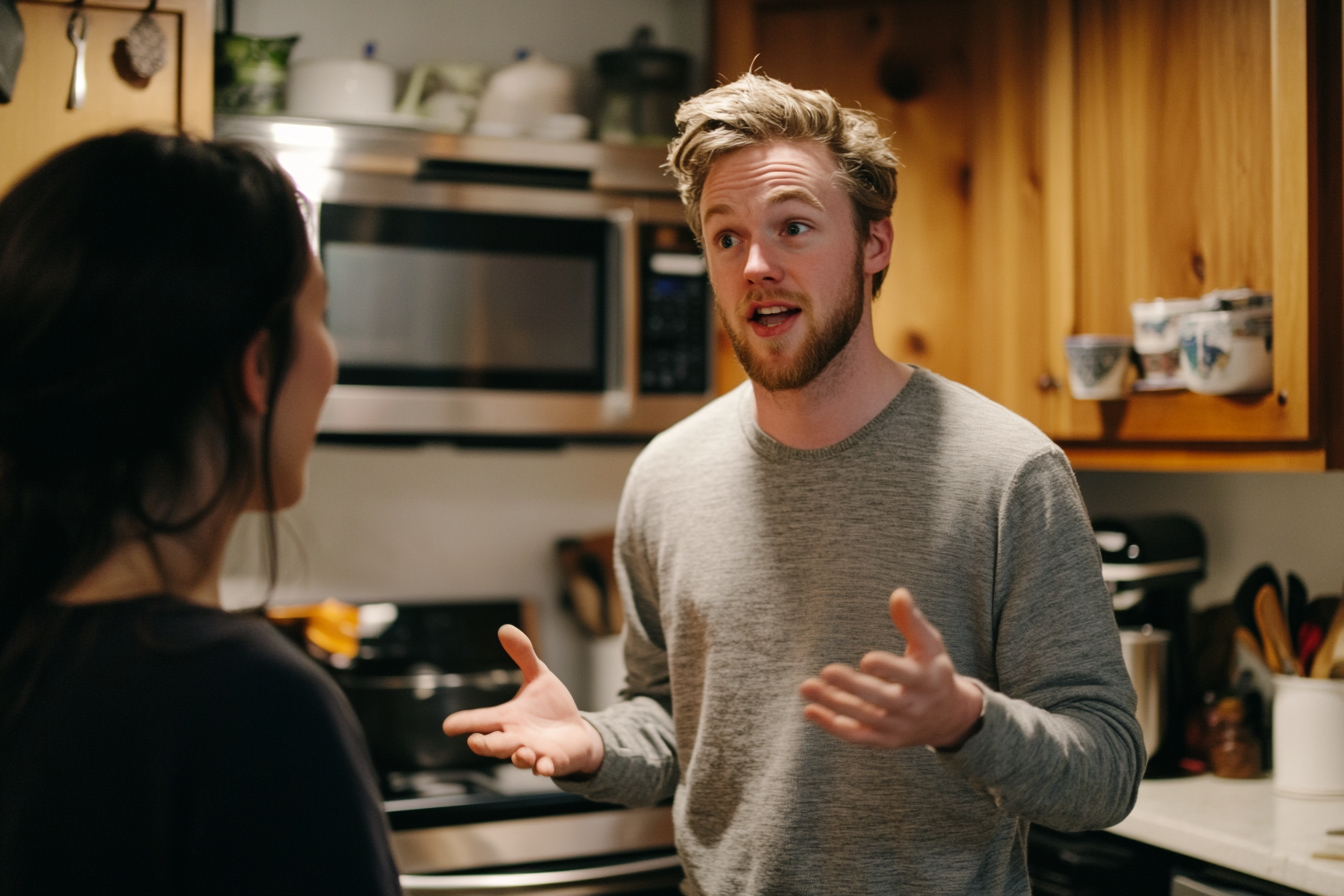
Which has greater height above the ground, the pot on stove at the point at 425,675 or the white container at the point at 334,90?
the white container at the point at 334,90

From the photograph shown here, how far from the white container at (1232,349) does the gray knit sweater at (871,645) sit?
0.55 m

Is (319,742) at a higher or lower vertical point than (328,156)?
lower

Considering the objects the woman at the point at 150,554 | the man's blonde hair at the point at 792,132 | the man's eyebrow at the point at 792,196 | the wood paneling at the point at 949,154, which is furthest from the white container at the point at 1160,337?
the woman at the point at 150,554

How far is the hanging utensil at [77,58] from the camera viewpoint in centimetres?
184

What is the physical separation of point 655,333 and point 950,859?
4.37 feet

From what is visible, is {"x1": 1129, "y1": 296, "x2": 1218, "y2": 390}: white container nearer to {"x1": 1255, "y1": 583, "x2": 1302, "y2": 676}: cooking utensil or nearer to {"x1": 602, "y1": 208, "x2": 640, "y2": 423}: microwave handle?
{"x1": 1255, "y1": 583, "x2": 1302, "y2": 676}: cooking utensil

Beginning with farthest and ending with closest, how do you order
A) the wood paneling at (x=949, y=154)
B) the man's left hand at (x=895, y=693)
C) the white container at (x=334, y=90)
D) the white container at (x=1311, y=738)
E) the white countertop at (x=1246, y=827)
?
the white container at (x=334, y=90) < the wood paneling at (x=949, y=154) < the white container at (x=1311, y=738) < the white countertop at (x=1246, y=827) < the man's left hand at (x=895, y=693)

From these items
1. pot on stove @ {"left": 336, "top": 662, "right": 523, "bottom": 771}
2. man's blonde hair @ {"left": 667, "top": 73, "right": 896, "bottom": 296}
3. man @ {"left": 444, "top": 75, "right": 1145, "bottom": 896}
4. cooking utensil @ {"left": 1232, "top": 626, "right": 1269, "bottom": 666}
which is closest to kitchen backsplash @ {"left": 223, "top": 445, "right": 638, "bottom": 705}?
pot on stove @ {"left": 336, "top": 662, "right": 523, "bottom": 771}

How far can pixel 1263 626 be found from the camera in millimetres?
1874

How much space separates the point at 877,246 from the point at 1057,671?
0.55m

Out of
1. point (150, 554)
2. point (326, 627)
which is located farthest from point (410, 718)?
point (150, 554)

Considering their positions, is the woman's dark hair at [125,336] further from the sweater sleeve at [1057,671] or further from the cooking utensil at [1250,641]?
the cooking utensil at [1250,641]

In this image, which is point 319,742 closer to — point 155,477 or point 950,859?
point 155,477

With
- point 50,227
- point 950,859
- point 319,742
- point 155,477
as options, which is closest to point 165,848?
point 319,742
